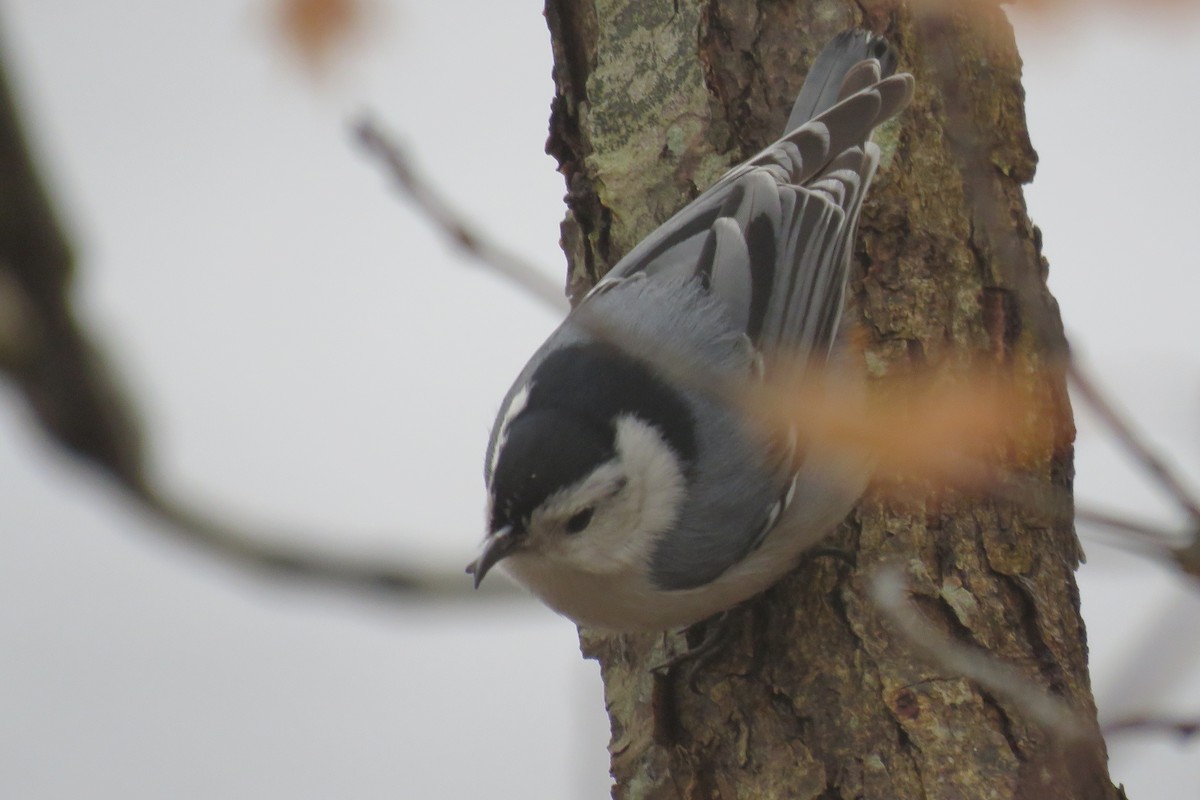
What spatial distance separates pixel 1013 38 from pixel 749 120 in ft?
1.63

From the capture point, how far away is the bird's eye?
6.66 ft

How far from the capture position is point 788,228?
2287mm

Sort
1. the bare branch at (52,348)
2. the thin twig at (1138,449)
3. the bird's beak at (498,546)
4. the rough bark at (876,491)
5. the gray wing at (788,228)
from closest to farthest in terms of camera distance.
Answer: the bare branch at (52,348)
the thin twig at (1138,449)
the rough bark at (876,491)
the bird's beak at (498,546)
the gray wing at (788,228)

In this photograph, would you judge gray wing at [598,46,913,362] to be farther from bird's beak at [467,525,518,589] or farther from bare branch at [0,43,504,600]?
bare branch at [0,43,504,600]

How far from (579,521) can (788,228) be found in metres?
0.65

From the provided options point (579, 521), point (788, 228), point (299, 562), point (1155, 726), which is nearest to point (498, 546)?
point (579, 521)

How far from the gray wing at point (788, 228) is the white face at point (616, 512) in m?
0.26

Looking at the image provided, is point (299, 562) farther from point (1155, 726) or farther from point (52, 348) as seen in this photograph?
point (1155, 726)

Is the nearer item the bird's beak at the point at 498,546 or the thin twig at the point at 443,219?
the thin twig at the point at 443,219

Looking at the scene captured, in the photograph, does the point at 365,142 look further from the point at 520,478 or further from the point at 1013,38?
the point at 1013,38

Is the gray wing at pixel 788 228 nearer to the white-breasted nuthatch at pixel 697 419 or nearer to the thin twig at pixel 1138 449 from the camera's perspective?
the white-breasted nuthatch at pixel 697 419

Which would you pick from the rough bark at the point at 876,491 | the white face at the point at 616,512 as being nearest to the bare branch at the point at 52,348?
the rough bark at the point at 876,491

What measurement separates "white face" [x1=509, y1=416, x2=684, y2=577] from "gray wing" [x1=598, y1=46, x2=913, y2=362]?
0.84 ft

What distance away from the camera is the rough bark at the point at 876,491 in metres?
1.80
